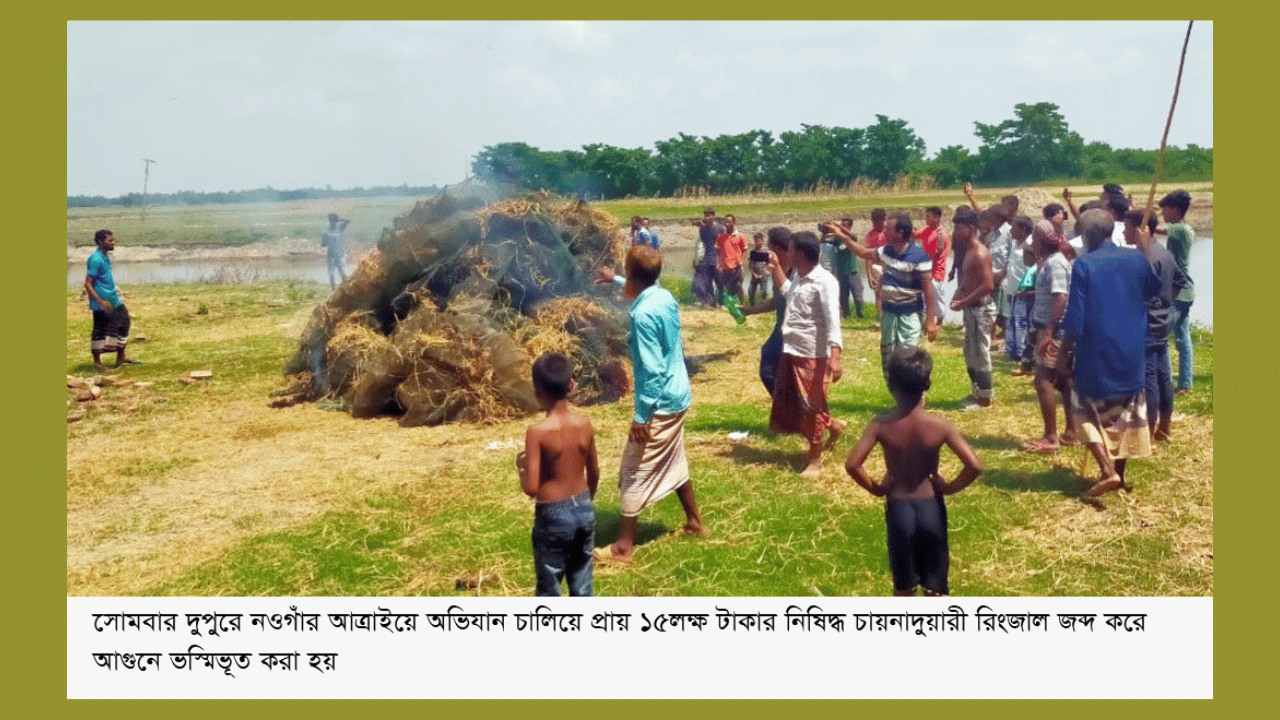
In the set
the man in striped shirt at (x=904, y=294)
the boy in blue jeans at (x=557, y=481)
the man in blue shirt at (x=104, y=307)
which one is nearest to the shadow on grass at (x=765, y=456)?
the man in striped shirt at (x=904, y=294)

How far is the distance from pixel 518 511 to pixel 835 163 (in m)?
33.1

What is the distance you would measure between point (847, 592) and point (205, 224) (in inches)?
2385

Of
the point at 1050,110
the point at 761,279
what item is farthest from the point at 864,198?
the point at 761,279

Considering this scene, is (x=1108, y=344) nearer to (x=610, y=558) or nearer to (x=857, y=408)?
(x=857, y=408)

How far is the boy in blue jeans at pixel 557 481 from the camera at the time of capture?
14.0 ft

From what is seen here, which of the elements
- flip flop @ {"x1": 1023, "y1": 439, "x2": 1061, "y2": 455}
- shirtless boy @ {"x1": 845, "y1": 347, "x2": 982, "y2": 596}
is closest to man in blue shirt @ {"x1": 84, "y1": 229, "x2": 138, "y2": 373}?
flip flop @ {"x1": 1023, "y1": 439, "x2": 1061, "y2": 455}

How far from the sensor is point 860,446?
4195 millimetres

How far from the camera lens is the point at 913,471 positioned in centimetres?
414

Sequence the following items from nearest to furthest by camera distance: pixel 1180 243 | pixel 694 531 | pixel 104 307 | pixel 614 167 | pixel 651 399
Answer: pixel 651 399
pixel 694 531
pixel 1180 243
pixel 104 307
pixel 614 167

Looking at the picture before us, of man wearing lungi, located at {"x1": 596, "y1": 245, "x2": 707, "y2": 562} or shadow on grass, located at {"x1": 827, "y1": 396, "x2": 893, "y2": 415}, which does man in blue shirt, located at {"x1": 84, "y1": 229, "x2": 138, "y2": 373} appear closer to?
shadow on grass, located at {"x1": 827, "y1": 396, "x2": 893, "y2": 415}

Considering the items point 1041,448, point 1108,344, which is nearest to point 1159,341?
point 1041,448

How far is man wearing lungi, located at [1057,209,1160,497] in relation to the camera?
6.00m

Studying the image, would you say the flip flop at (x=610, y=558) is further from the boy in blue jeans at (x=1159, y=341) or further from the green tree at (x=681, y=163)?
the green tree at (x=681, y=163)

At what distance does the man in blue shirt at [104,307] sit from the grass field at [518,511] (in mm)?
2556
